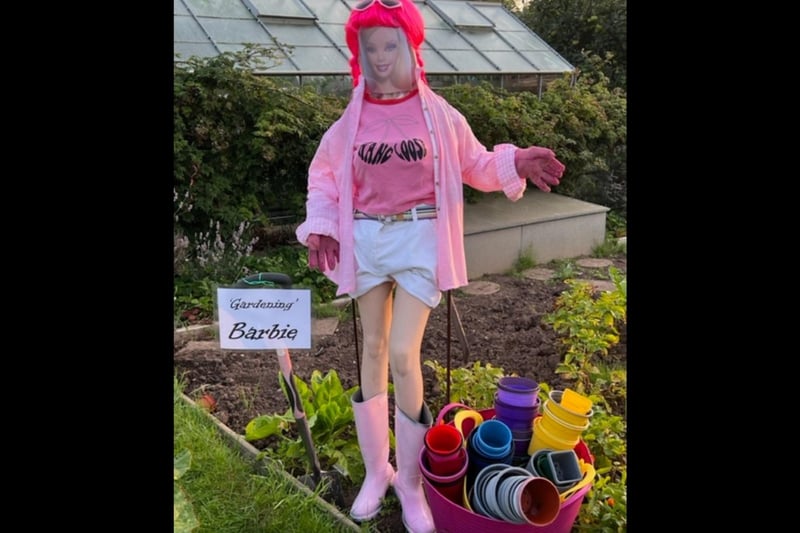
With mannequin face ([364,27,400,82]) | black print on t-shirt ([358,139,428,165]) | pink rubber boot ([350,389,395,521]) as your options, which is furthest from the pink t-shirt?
pink rubber boot ([350,389,395,521])

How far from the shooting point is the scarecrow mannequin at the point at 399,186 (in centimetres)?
194

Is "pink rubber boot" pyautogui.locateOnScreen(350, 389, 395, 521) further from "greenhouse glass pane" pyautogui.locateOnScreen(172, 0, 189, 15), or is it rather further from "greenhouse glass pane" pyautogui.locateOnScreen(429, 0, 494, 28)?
"greenhouse glass pane" pyautogui.locateOnScreen(429, 0, 494, 28)

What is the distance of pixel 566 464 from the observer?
195cm

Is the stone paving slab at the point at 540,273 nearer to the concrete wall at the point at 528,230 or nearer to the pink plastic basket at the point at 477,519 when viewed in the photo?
the concrete wall at the point at 528,230

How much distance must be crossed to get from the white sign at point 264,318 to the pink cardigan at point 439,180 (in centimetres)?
16

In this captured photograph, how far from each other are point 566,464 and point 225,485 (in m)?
1.24

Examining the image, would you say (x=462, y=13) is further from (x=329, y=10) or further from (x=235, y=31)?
(x=235, y=31)

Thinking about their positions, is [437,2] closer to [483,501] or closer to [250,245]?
[250,245]

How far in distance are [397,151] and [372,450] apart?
104cm

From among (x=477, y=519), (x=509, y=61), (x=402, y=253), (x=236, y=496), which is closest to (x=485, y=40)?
(x=509, y=61)

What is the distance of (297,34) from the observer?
524cm

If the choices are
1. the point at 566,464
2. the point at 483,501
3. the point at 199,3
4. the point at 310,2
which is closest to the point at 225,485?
the point at 483,501

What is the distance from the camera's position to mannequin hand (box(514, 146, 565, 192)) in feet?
6.35

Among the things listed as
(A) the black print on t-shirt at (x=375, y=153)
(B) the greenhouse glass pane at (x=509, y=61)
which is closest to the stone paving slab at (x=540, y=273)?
(B) the greenhouse glass pane at (x=509, y=61)
